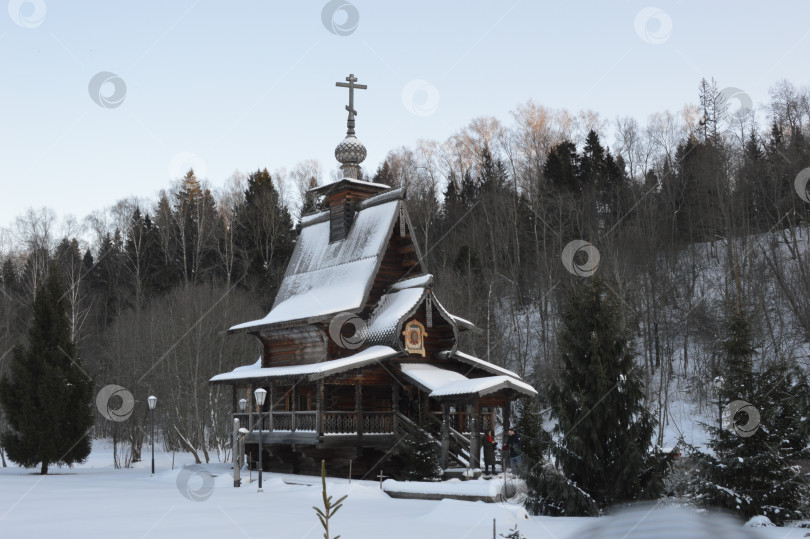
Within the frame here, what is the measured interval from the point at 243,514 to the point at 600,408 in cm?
773

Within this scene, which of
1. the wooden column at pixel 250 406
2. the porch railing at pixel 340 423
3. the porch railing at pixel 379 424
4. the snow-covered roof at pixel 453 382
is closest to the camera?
the snow-covered roof at pixel 453 382

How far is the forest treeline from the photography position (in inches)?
1671

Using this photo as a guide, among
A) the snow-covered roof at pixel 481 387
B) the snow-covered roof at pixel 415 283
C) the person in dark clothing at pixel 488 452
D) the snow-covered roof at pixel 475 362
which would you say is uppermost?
the snow-covered roof at pixel 415 283

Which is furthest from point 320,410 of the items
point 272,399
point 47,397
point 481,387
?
point 47,397

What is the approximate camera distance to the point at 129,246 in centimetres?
6519

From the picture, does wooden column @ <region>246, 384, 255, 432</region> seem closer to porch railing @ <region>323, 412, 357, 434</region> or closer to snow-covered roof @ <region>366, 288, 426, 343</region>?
porch railing @ <region>323, 412, 357, 434</region>

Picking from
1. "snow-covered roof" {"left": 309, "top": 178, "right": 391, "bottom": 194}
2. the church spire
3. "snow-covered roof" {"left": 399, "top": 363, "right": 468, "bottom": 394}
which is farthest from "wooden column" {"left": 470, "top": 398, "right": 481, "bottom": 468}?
the church spire

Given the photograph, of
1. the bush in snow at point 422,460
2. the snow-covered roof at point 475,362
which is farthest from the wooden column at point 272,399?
the bush in snow at point 422,460

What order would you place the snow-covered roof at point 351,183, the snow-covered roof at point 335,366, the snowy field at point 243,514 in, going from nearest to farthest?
the snowy field at point 243,514 < the snow-covered roof at point 335,366 < the snow-covered roof at point 351,183

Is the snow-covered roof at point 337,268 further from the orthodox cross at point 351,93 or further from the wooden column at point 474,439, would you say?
the wooden column at point 474,439

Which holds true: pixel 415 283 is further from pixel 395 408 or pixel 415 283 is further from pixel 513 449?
pixel 513 449

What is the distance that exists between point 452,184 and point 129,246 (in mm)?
28177

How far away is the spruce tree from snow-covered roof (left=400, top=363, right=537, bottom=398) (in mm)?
5138

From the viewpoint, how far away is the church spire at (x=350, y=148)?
32.0 meters
